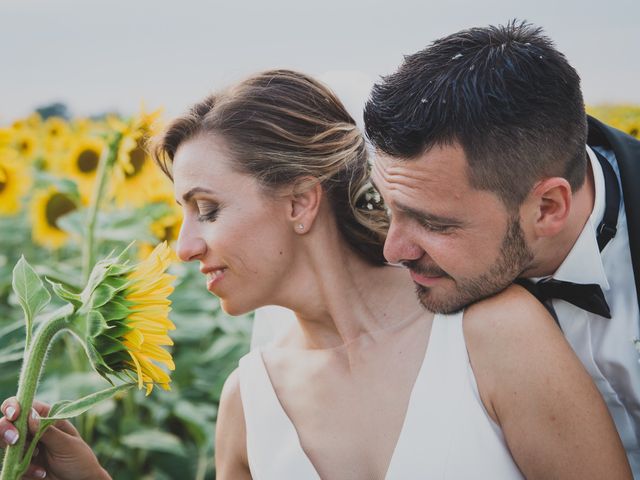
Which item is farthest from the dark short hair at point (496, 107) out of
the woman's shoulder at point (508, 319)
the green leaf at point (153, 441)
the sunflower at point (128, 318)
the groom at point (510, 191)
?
the green leaf at point (153, 441)

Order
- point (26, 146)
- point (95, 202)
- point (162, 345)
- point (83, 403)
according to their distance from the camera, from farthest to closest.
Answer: point (26, 146)
point (95, 202)
point (162, 345)
point (83, 403)

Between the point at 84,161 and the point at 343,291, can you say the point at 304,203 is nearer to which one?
the point at 343,291

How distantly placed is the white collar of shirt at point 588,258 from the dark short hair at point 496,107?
0.12m

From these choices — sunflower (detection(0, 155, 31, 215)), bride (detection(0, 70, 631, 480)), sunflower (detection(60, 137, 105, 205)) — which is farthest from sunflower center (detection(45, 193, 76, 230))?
bride (detection(0, 70, 631, 480))

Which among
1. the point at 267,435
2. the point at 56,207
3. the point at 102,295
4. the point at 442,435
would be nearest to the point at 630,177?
the point at 442,435

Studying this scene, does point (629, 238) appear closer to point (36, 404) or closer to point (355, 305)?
point (355, 305)

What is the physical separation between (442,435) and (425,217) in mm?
502

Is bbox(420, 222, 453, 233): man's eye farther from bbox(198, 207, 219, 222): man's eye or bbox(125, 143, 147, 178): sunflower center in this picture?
bbox(125, 143, 147, 178): sunflower center

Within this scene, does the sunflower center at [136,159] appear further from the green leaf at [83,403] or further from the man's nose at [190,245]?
the green leaf at [83,403]

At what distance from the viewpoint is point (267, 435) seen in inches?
84.4

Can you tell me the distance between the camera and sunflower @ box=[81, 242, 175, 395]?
1.53 m

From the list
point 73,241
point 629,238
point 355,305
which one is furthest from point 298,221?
point 73,241

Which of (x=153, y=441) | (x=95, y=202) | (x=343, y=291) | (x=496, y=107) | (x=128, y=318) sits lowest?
(x=153, y=441)

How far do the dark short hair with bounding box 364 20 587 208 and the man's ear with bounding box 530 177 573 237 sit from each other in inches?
1.0
